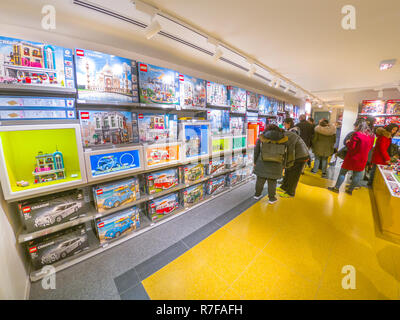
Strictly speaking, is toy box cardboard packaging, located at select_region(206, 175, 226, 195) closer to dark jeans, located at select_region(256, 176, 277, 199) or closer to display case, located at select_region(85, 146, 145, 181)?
dark jeans, located at select_region(256, 176, 277, 199)

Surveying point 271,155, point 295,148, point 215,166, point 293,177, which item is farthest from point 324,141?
point 215,166

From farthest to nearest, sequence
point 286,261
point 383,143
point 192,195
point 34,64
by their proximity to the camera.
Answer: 1. point 383,143
2. point 192,195
3. point 286,261
4. point 34,64

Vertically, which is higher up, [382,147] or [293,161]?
[382,147]

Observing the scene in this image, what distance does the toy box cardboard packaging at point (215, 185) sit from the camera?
3358 millimetres

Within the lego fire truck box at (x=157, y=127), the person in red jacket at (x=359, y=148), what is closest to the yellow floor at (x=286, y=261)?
the person in red jacket at (x=359, y=148)

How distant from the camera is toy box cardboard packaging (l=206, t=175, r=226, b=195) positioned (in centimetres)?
336

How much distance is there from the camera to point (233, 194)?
3680mm

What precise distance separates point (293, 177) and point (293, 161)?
653 mm

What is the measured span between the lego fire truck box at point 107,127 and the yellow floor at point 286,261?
65.6 inches

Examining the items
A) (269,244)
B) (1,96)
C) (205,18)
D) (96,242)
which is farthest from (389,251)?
(1,96)

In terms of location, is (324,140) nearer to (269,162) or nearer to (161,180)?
(269,162)

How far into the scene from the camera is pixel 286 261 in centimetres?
192

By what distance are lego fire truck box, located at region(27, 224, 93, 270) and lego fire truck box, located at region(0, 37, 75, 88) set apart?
157cm

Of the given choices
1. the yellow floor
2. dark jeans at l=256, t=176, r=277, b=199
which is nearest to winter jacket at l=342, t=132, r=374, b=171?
the yellow floor
